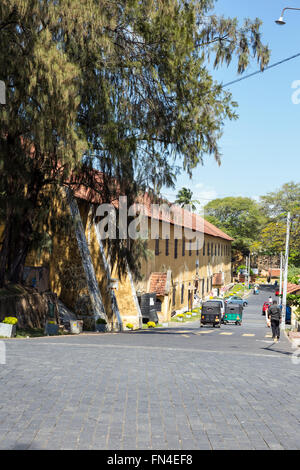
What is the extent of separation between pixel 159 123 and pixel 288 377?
10.7 meters

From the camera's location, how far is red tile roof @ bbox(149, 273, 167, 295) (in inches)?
1450

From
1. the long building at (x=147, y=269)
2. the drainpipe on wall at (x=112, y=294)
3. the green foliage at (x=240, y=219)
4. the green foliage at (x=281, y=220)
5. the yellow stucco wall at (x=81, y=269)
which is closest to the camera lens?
the long building at (x=147, y=269)

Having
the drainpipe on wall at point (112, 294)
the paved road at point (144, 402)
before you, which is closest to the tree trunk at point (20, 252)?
the drainpipe on wall at point (112, 294)

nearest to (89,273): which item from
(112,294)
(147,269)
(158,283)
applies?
(112,294)

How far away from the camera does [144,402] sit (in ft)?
22.2

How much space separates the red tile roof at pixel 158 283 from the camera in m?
36.8

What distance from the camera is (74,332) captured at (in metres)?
20.7

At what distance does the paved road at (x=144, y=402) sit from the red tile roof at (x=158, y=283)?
2597 centimetres

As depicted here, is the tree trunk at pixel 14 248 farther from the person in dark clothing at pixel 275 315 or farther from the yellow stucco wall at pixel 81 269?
the person in dark clothing at pixel 275 315

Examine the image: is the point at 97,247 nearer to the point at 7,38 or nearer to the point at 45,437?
the point at 7,38

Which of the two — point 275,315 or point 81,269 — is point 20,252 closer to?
point 81,269

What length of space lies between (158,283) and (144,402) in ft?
100

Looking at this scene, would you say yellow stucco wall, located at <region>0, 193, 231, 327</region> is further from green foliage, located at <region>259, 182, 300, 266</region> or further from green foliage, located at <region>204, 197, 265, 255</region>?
green foliage, located at <region>204, 197, 265, 255</region>

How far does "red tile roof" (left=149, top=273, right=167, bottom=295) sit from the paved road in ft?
85.2
